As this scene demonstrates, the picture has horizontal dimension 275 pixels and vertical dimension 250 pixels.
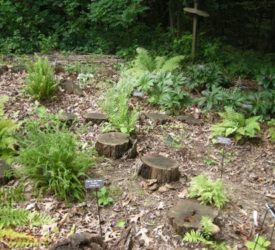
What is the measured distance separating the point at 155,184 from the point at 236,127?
172 cm

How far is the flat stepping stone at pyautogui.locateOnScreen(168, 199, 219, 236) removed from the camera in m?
3.41

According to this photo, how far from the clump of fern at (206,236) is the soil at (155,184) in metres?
0.09

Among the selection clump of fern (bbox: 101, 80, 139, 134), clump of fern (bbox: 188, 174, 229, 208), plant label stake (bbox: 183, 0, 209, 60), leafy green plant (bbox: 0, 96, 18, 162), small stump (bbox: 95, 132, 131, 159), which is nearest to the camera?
clump of fern (bbox: 188, 174, 229, 208)

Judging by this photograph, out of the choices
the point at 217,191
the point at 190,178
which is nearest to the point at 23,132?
the point at 190,178

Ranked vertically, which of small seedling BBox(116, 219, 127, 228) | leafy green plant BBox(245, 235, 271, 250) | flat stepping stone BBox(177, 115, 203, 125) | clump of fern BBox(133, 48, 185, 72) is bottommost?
small seedling BBox(116, 219, 127, 228)

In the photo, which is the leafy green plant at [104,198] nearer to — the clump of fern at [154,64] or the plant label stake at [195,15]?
the clump of fern at [154,64]

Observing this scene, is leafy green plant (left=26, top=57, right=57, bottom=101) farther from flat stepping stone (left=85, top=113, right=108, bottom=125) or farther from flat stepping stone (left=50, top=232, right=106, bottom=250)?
flat stepping stone (left=50, top=232, right=106, bottom=250)

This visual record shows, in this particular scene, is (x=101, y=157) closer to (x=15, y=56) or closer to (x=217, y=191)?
(x=217, y=191)

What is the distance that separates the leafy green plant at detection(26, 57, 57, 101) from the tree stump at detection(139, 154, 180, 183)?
2564mm

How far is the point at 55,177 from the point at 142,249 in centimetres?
115

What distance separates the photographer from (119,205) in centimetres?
390

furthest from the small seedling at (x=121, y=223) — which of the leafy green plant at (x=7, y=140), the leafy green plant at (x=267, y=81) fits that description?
the leafy green plant at (x=267, y=81)

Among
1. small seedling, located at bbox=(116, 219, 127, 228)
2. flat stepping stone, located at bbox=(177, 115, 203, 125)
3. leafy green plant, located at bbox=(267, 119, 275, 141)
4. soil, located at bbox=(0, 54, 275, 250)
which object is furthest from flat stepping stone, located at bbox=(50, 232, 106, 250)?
leafy green plant, located at bbox=(267, 119, 275, 141)

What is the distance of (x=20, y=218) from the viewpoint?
3.49 metres
